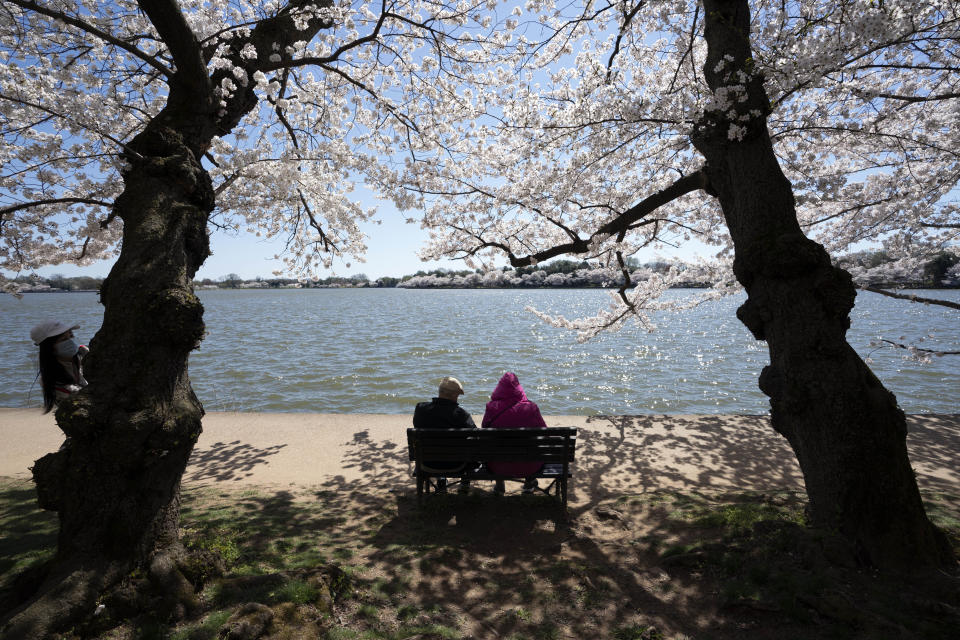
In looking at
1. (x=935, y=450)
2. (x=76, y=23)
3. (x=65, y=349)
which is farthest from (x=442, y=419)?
(x=935, y=450)

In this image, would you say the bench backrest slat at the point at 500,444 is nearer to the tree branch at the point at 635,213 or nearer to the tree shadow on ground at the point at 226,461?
the tree branch at the point at 635,213

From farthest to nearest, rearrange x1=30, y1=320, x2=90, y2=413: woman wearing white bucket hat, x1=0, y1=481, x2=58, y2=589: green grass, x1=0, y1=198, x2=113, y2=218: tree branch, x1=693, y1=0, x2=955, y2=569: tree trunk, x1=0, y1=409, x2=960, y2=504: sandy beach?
x1=0, y1=409, x2=960, y2=504: sandy beach
x1=30, y1=320, x2=90, y2=413: woman wearing white bucket hat
x1=0, y1=198, x2=113, y2=218: tree branch
x1=0, y1=481, x2=58, y2=589: green grass
x1=693, y1=0, x2=955, y2=569: tree trunk

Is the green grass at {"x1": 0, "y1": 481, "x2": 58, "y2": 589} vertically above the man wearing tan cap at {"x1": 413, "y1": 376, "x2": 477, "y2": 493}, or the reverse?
the man wearing tan cap at {"x1": 413, "y1": 376, "x2": 477, "y2": 493}

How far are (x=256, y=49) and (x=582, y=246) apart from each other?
4.23m

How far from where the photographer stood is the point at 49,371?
4512 millimetres

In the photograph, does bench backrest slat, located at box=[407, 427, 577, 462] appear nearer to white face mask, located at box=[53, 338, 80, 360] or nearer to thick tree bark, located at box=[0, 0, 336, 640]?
thick tree bark, located at box=[0, 0, 336, 640]

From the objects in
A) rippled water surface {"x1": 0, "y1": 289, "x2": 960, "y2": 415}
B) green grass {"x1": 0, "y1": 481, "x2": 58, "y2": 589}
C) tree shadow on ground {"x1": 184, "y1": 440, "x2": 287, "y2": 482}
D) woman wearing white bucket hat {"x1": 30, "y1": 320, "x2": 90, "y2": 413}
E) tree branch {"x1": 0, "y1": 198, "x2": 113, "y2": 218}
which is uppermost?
tree branch {"x1": 0, "y1": 198, "x2": 113, "y2": 218}

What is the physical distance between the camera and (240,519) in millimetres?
4508

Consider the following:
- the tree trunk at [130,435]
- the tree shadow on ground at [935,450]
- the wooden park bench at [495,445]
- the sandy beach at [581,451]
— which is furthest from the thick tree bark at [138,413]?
the tree shadow on ground at [935,450]

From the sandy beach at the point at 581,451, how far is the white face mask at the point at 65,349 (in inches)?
91.6

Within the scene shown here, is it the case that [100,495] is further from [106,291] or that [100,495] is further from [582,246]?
[582,246]

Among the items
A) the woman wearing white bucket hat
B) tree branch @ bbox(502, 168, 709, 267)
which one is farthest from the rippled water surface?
tree branch @ bbox(502, 168, 709, 267)

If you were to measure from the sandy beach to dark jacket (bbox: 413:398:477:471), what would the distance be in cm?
116

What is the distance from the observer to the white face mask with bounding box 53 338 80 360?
14.8ft
